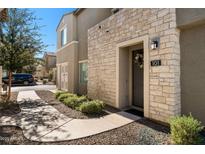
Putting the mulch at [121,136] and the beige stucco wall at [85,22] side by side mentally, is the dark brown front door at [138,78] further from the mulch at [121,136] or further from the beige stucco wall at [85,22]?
the beige stucco wall at [85,22]

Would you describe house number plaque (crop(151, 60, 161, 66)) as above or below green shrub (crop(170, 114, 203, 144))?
above

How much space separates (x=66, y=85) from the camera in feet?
49.1

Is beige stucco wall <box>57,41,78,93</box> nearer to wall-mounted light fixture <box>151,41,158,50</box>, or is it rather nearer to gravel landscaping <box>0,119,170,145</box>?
gravel landscaping <box>0,119,170,145</box>

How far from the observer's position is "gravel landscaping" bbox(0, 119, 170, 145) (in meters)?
4.35

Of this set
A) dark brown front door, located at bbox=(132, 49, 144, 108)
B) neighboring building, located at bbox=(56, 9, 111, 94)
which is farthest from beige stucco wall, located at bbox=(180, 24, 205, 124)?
neighboring building, located at bbox=(56, 9, 111, 94)

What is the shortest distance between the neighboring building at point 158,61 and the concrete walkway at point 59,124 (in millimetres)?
1166

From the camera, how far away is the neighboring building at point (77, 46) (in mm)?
12023

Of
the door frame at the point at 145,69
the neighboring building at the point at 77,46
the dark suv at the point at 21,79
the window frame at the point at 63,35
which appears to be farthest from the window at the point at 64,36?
the dark suv at the point at 21,79
